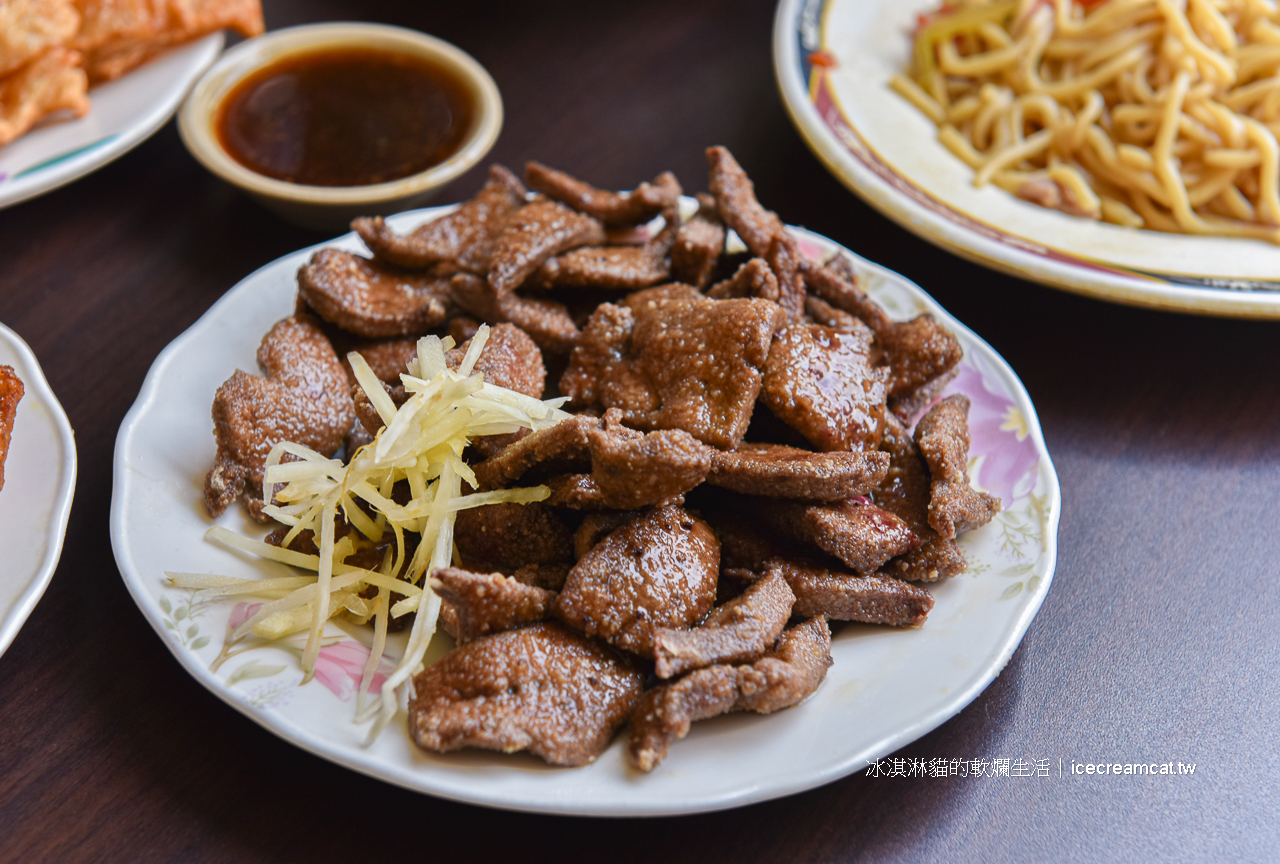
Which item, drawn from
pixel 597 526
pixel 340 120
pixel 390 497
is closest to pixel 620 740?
pixel 597 526

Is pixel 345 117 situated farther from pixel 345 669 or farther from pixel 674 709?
pixel 674 709

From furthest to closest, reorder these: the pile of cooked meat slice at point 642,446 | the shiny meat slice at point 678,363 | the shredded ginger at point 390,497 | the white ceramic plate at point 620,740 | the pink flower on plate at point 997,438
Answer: the pink flower on plate at point 997,438 < the shiny meat slice at point 678,363 < the shredded ginger at point 390,497 < the pile of cooked meat slice at point 642,446 < the white ceramic plate at point 620,740

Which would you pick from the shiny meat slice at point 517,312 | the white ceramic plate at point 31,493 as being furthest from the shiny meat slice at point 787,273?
the white ceramic plate at point 31,493

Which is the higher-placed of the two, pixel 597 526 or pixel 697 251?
pixel 697 251

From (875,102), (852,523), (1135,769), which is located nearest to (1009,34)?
(875,102)

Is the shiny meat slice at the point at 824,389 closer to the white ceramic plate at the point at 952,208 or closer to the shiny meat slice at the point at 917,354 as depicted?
the shiny meat slice at the point at 917,354

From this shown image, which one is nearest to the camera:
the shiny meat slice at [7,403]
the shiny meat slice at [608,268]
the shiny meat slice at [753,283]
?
the shiny meat slice at [7,403]

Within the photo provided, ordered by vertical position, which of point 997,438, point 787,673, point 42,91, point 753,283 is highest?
point 42,91
